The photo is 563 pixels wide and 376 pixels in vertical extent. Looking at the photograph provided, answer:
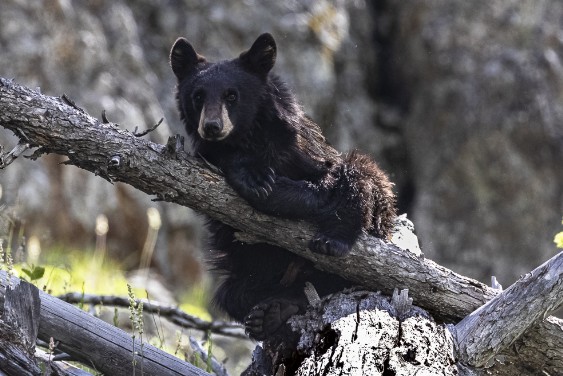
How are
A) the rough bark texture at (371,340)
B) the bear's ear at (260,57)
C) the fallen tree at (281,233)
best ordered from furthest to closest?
the bear's ear at (260,57) < the fallen tree at (281,233) < the rough bark texture at (371,340)

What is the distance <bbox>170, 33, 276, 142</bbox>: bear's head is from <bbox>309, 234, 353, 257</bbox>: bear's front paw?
2.73 feet

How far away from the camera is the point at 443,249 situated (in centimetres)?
1120

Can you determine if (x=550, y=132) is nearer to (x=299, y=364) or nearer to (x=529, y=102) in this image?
(x=529, y=102)

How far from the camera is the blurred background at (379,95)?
1033cm

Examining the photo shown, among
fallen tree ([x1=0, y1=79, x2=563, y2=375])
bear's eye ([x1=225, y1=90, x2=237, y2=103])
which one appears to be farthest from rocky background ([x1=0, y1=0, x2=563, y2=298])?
fallen tree ([x1=0, y1=79, x2=563, y2=375])

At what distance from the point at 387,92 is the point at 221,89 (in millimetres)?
7158

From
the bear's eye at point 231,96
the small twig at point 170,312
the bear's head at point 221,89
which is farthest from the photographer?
the small twig at point 170,312

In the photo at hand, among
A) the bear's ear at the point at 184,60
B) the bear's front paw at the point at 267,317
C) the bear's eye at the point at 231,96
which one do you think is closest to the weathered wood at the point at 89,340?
the bear's front paw at the point at 267,317

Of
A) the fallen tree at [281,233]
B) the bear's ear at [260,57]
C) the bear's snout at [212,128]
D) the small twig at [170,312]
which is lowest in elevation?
the small twig at [170,312]

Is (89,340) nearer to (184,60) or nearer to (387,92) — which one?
(184,60)

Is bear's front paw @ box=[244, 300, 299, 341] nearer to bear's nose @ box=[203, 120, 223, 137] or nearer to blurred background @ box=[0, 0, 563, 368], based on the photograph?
bear's nose @ box=[203, 120, 223, 137]

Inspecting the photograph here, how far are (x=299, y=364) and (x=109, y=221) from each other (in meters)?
6.86

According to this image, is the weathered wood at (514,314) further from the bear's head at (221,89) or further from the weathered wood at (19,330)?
the weathered wood at (19,330)

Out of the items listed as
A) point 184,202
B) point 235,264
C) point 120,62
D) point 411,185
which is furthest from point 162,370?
point 411,185
